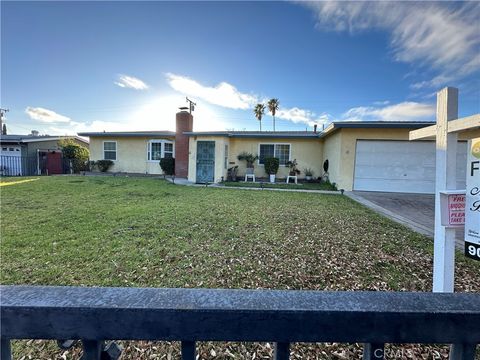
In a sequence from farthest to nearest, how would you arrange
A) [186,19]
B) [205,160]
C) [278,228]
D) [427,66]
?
[205,160]
[427,66]
[186,19]
[278,228]

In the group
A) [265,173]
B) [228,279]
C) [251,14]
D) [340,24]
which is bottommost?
[228,279]

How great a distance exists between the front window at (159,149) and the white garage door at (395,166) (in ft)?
41.7

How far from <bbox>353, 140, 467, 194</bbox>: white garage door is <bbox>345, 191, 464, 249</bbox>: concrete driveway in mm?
525

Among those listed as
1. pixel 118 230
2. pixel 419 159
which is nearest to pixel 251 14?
pixel 118 230

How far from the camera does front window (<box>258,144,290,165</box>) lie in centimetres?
1549

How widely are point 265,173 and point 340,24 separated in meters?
9.15

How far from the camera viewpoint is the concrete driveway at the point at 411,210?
215 inches

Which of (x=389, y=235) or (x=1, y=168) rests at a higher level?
(x=1, y=168)

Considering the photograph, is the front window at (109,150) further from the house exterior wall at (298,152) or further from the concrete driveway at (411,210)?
the concrete driveway at (411,210)

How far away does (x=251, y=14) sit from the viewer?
6.42m

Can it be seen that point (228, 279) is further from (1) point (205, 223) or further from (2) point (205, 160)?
(2) point (205, 160)

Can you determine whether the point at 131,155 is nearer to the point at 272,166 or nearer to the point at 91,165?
the point at 91,165

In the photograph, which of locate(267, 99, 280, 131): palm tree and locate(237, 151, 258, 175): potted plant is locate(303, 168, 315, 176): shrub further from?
locate(267, 99, 280, 131): palm tree

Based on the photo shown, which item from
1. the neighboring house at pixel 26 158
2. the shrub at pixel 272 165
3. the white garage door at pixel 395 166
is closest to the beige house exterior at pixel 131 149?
the neighboring house at pixel 26 158
